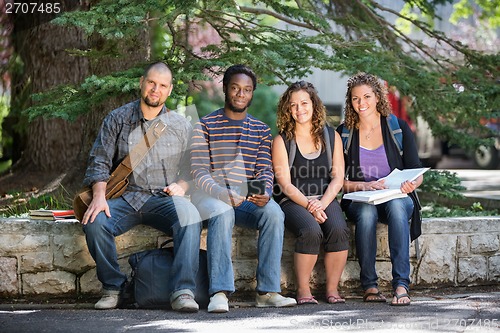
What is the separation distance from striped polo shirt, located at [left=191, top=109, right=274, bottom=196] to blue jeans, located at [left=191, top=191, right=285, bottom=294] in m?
0.19

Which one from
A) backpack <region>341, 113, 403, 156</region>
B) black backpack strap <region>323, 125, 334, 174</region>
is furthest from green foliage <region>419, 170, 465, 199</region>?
black backpack strap <region>323, 125, 334, 174</region>

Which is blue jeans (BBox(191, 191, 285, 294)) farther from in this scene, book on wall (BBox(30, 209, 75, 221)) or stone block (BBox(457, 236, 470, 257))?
stone block (BBox(457, 236, 470, 257))

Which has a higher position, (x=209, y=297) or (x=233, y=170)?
(x=233, y=170)

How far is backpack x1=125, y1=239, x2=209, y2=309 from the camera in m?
5.68

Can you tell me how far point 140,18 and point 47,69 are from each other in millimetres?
3500

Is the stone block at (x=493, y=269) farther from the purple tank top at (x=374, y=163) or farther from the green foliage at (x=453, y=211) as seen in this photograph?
the purple tank top at (x=374, y=163)

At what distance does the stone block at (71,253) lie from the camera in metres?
6.07

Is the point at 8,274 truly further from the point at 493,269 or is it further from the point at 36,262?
the point at 493,269

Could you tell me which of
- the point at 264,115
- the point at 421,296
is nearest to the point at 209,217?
the point at 421,296

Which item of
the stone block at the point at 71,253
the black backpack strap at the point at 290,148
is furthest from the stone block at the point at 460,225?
the stone block at the point at 71,253

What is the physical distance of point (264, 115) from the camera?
22.0 metres

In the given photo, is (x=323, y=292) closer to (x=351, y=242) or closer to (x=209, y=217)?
(x=351, y=242)

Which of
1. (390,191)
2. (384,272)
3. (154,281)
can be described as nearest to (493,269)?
(384,272)

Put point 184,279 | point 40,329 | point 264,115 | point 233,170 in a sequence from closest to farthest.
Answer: point 40,329, point 184,279, point 233,170, point 264,115
